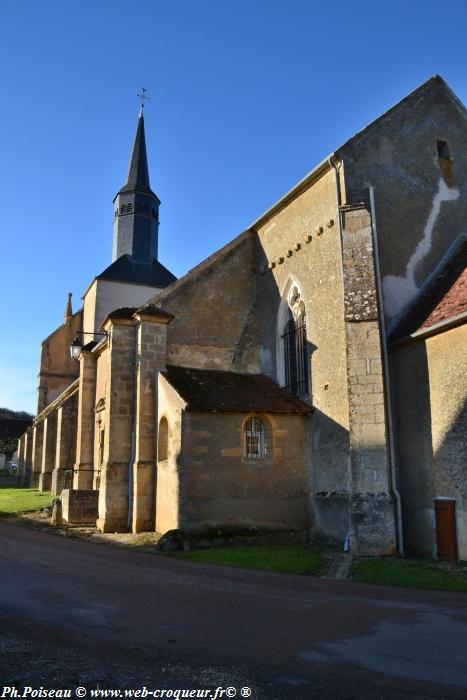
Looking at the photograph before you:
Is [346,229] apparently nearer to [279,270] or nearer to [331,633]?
[279,270]

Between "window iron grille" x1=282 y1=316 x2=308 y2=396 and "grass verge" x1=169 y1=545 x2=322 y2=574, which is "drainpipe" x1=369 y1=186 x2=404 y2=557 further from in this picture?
"window iron grille" x1=282 y1=316 x2=308 y2=396

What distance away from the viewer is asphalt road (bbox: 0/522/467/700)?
180 inches

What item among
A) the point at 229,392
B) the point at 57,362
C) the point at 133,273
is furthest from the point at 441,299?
the point at 57,362

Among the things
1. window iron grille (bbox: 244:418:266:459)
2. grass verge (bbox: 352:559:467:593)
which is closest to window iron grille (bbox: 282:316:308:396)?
window iron grille (bbox: 244:418:266:459)

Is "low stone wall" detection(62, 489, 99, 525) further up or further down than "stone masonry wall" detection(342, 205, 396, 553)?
further down

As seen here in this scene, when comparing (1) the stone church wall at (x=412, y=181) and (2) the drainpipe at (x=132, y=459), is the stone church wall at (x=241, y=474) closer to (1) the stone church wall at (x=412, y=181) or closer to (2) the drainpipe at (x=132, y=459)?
(2) the drainpipe at (x=132, y=459)

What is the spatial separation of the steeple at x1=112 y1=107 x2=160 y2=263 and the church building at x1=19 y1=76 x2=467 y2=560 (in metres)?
17.1

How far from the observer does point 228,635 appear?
19.6 feet

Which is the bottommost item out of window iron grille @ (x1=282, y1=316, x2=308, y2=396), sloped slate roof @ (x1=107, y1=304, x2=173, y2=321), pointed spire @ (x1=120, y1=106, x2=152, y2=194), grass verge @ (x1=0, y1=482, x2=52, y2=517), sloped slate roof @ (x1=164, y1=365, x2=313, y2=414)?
grass verge @ (x1=0, y1=482, x2=52, y2=517)

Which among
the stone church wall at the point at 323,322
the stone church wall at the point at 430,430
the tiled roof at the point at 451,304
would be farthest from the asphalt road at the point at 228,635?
the tiled roof at the point at 451,304

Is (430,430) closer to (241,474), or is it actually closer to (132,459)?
(241,474)

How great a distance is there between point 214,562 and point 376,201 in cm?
963

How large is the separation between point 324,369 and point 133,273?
73.8 ft

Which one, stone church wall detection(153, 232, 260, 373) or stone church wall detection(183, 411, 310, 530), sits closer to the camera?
stone church wall detection(183, 411, 310, 530)
